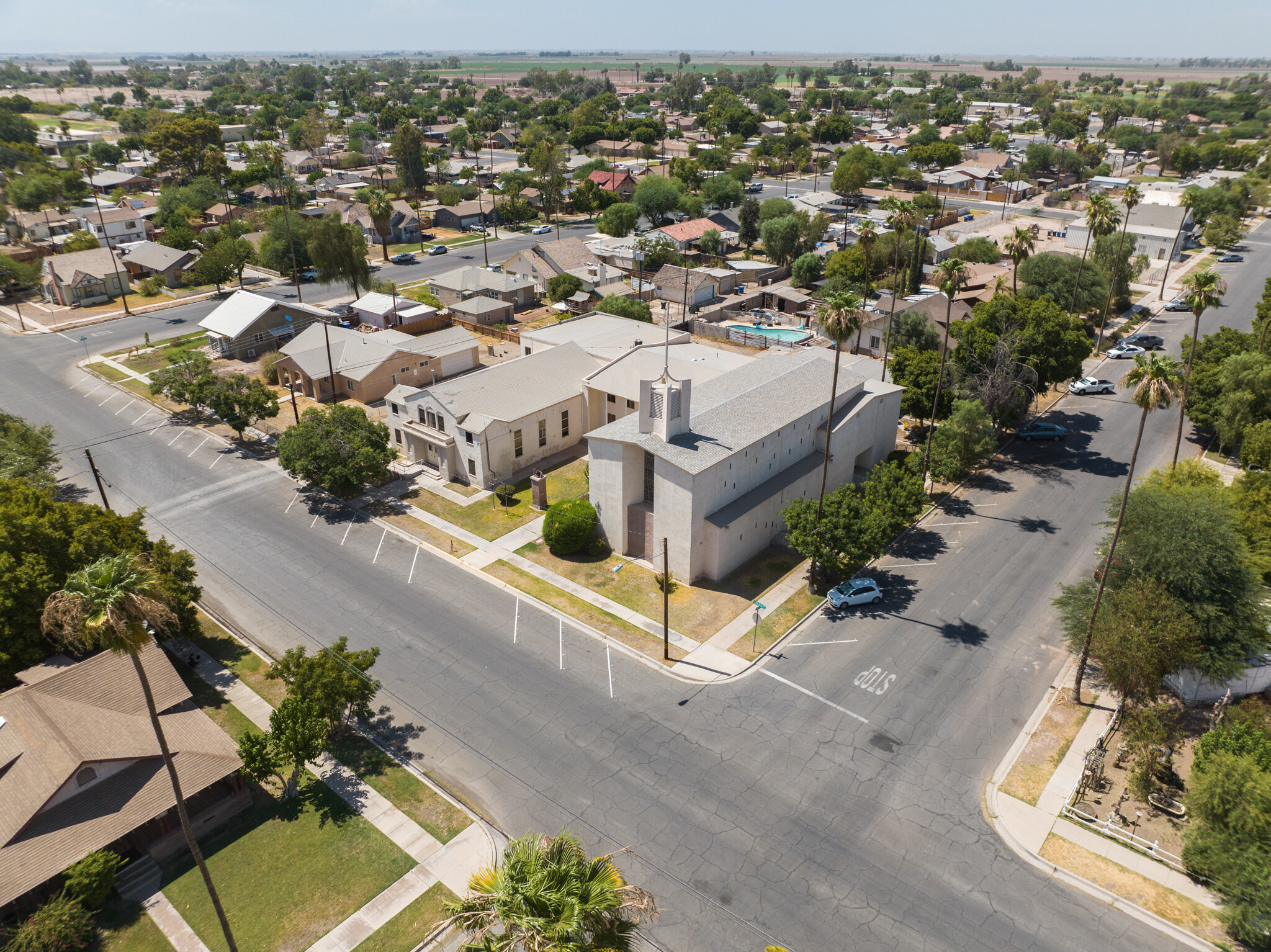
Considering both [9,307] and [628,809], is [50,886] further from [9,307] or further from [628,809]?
[9,307]

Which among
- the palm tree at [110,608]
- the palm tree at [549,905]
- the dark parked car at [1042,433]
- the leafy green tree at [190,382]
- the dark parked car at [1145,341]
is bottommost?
the dark parked car at [1042,433]

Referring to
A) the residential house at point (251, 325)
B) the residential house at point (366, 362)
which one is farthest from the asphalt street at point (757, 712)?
the residential house at point (251, 325)

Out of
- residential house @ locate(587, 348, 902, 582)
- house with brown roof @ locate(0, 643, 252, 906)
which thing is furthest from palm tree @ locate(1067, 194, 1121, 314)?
house with brown roof @ locate(0, 643, 252, 906)

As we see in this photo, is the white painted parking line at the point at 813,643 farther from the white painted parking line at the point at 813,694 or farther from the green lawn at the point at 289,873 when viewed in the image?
the green lawn at the point at 289,873

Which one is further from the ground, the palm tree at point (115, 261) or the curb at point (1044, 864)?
the palm tree at point (115, 261)

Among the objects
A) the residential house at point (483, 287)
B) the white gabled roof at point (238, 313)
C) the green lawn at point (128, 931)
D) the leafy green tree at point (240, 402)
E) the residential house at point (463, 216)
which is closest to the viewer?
the green lawn at point (128, 931)

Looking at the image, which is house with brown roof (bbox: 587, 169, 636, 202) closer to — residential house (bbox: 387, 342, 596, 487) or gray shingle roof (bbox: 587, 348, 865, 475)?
residential house (bbox: 387, 342, 596, 487)

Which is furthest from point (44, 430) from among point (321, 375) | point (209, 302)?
point (209, 302)
